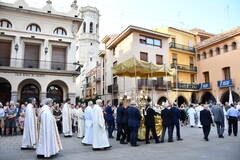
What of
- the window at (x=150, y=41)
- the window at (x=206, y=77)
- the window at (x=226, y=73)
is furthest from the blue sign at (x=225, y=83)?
the window at (x=150, y=41)

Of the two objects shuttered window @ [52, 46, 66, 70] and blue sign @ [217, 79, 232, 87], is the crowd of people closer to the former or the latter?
shuttered window @ [52, 46, 66, 70]

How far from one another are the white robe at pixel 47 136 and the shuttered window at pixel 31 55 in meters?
13.8

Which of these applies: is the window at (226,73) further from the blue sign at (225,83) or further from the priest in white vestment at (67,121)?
the priest in white vestment at (67,121)

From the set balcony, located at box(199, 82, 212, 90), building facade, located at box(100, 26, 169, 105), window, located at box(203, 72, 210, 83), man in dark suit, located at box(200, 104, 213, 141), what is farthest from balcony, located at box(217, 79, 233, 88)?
man in dark suit, located at box(200, 104, 213, 141)

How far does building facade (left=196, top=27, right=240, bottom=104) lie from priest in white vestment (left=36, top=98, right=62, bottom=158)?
76.5 ft

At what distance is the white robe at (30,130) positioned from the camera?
313 inches

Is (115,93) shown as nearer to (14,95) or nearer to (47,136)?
(14,95)

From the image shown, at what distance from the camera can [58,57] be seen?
20.6 metres

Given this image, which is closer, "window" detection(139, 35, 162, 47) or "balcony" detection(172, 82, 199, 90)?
"window" detection(139, 35, 162, 47)

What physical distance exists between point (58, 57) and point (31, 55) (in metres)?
2.52

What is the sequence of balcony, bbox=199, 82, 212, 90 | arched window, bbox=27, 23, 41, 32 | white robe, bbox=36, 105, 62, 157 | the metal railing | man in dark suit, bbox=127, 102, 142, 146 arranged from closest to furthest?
white robe, bbox=36, 105, 62, 157 → man in dark suit, bbox=127, 102, 142, 146 → the metal railing → arched window, bbox=27, 23, 41, 32 → balcony, bbox=199, 82, 212, 90

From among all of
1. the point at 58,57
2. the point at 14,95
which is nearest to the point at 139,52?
the point at 58,57

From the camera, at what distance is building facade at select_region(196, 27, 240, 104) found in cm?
2648

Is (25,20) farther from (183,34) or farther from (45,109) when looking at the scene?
(183,34)
